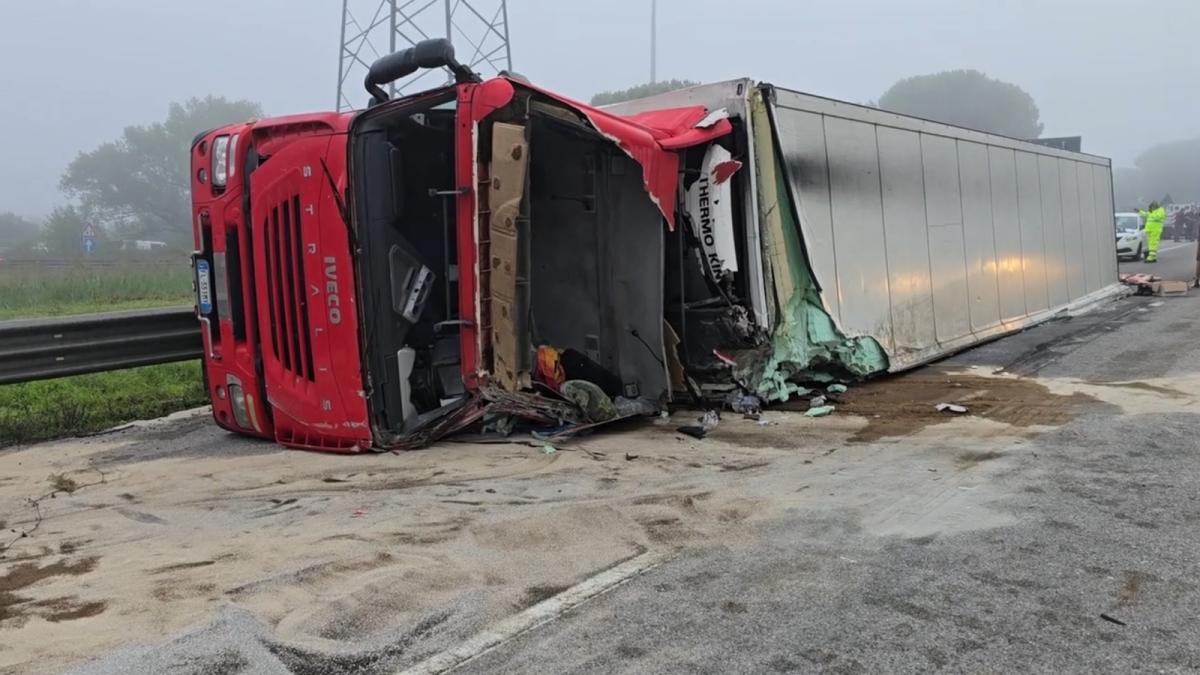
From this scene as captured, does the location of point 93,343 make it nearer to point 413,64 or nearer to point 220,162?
point 220,162

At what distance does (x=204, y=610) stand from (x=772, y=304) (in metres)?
4.54

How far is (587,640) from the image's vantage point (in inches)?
101

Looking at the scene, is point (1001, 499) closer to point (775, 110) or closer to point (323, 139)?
point (775, 110)

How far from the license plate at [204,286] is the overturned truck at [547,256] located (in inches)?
0.8

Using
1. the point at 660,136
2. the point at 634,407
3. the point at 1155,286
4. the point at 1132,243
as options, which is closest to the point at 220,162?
the point at 660,136

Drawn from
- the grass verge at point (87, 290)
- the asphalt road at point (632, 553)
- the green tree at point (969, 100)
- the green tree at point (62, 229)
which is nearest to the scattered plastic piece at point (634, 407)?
the asphalt road at point (632, 553)

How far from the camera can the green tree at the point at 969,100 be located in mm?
101312

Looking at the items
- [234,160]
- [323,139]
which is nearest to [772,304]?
[323,139]

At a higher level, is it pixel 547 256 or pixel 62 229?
pixel 62 229

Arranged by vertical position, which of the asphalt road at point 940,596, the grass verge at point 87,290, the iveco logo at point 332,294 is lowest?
the asphalt road at point 940,596

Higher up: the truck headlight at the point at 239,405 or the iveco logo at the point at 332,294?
the iveco logo at the point at 332,294

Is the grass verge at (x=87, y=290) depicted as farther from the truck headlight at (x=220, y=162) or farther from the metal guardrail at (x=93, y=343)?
the truck headlight at (x=220, y=162)

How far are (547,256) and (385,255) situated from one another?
146cm

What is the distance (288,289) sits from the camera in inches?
200
